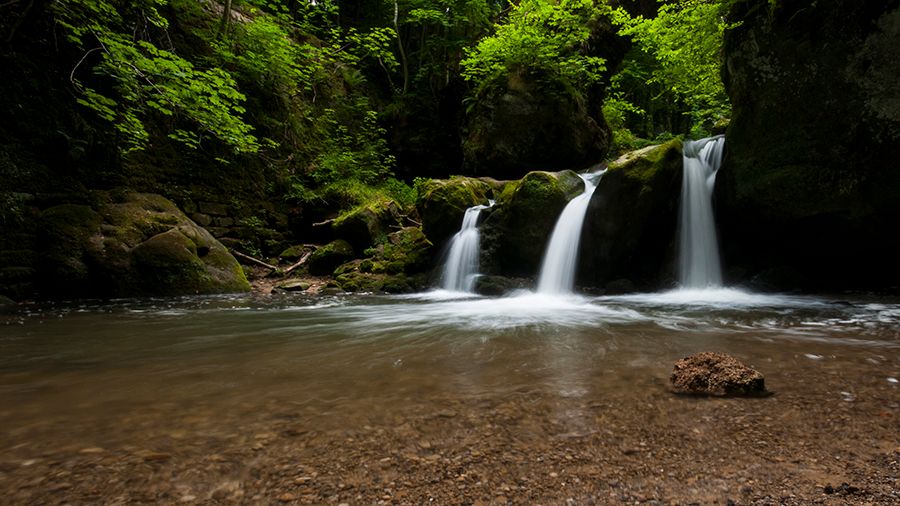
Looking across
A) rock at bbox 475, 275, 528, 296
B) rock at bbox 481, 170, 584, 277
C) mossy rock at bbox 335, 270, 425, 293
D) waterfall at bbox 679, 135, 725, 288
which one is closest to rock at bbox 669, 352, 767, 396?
rock at bbox 475, 275, 528, 296

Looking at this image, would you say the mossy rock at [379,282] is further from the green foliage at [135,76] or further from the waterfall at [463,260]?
the green foliage at [135,76]

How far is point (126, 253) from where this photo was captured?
6.96m

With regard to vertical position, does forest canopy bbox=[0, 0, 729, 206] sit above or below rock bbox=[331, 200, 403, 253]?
above

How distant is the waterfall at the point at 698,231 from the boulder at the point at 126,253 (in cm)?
880

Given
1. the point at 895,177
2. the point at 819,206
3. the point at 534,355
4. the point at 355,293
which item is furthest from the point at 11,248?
the point at 895,177

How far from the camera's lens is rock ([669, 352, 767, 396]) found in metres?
2.04

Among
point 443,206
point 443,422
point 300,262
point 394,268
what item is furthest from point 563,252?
point 443,422

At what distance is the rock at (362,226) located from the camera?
10.3 metres

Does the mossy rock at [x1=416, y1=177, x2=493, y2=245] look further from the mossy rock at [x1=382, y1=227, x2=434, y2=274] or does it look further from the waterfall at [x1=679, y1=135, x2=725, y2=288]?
the waterfall at [x1=679, y1=135, x2=725, y2=288]

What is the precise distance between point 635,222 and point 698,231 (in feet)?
4.38

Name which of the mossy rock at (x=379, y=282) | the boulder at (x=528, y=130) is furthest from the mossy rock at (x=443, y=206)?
the boulder at (x=528, y=130)

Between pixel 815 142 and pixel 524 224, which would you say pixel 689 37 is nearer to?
pixel 815 142

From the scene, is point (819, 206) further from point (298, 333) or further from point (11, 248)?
point (11, 248)

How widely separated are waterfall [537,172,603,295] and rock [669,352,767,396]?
5.60 m
